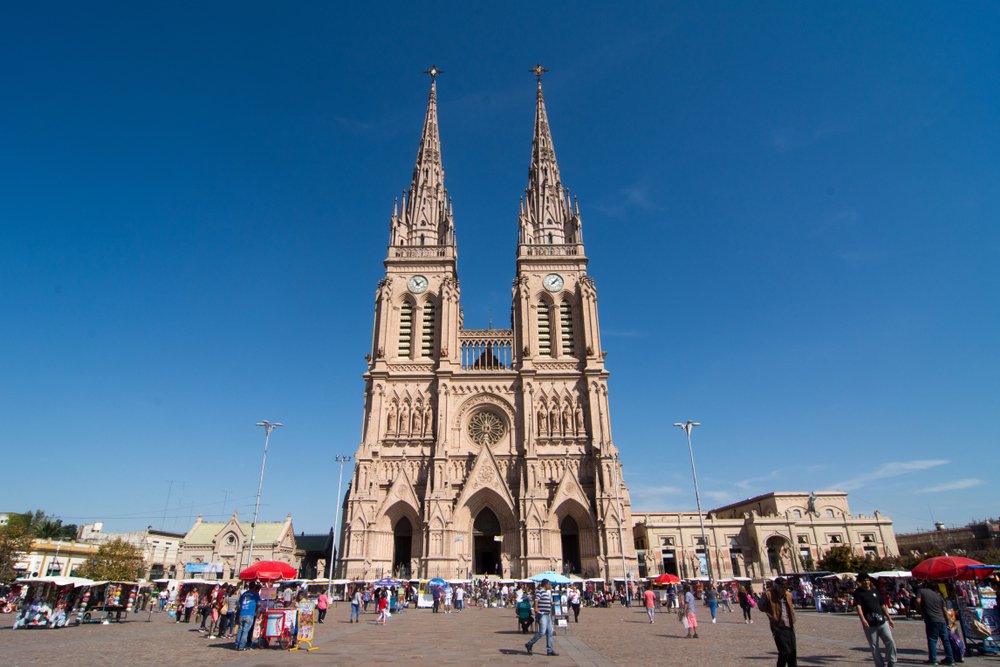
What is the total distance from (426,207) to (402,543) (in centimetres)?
3436

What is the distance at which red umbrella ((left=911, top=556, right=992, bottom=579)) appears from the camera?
45.0 ft

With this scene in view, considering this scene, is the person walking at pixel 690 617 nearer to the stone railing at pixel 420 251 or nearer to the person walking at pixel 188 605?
the person walking at pixel 188 605

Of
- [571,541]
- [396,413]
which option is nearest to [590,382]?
[571,541]

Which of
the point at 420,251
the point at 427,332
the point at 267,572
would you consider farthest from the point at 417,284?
the point at 267,572

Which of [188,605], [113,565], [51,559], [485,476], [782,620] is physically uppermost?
[485,476]

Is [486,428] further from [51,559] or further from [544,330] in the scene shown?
[51,559]

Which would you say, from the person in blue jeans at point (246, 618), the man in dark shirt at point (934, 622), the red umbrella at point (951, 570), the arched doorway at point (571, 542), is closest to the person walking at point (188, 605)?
the person in blue jeans at point (246, 618)

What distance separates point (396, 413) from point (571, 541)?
18.6 metres

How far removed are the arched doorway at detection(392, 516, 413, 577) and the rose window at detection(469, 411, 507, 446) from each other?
9.13 meters

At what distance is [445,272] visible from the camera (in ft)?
186

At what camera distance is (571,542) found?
48.2 meters

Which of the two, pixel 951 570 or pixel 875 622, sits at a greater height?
pixel 951 570

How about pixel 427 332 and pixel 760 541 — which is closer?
pixel 427 332

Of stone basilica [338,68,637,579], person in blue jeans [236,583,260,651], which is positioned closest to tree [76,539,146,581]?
stone basilica [338,68,637,579]
